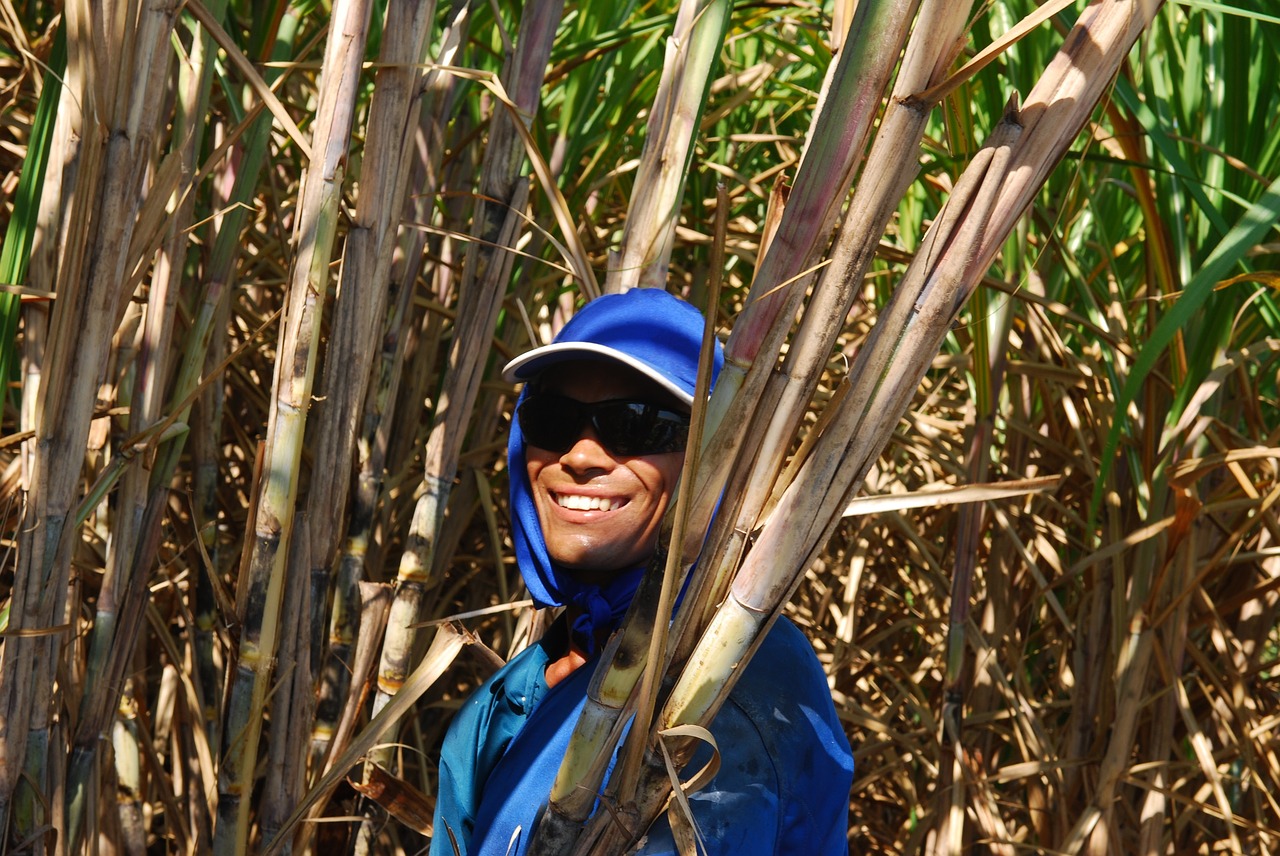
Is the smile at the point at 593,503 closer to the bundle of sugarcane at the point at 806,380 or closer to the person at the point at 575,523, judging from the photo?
the person at the point at 575,523

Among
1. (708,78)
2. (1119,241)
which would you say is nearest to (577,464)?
(708,78)

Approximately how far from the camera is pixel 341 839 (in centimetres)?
172

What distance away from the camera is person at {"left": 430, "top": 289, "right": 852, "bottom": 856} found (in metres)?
0.97

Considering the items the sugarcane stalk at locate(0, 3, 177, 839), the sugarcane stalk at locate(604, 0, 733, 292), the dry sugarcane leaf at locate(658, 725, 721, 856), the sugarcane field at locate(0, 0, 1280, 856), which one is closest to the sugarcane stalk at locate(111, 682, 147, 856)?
the sugarcane field at locate(0, 0, 1280, 856)

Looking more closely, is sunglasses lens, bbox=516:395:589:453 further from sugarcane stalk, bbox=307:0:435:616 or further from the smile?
sugarcane stalk, bbox=307:0:435:616

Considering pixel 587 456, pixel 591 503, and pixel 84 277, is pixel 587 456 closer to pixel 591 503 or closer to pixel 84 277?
pixel 591 503

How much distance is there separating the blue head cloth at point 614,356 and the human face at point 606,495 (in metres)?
0.02

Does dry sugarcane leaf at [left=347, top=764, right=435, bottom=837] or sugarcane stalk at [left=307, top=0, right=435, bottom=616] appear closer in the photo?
sugarcane stalk at [left=307, top=0, right=435, bottom=616]

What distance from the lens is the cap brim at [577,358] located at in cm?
107

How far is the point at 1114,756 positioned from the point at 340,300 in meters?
1.14

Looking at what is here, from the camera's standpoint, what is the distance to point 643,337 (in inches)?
44.6

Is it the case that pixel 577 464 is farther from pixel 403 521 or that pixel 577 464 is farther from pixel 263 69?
pixel 403 521

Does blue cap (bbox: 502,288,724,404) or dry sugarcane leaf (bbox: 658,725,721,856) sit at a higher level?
blue cap (bbox: 502,288,724,404)

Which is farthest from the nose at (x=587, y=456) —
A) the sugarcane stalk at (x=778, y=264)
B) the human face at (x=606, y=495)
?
the sugarcane stalk at (x=778, y=264)
